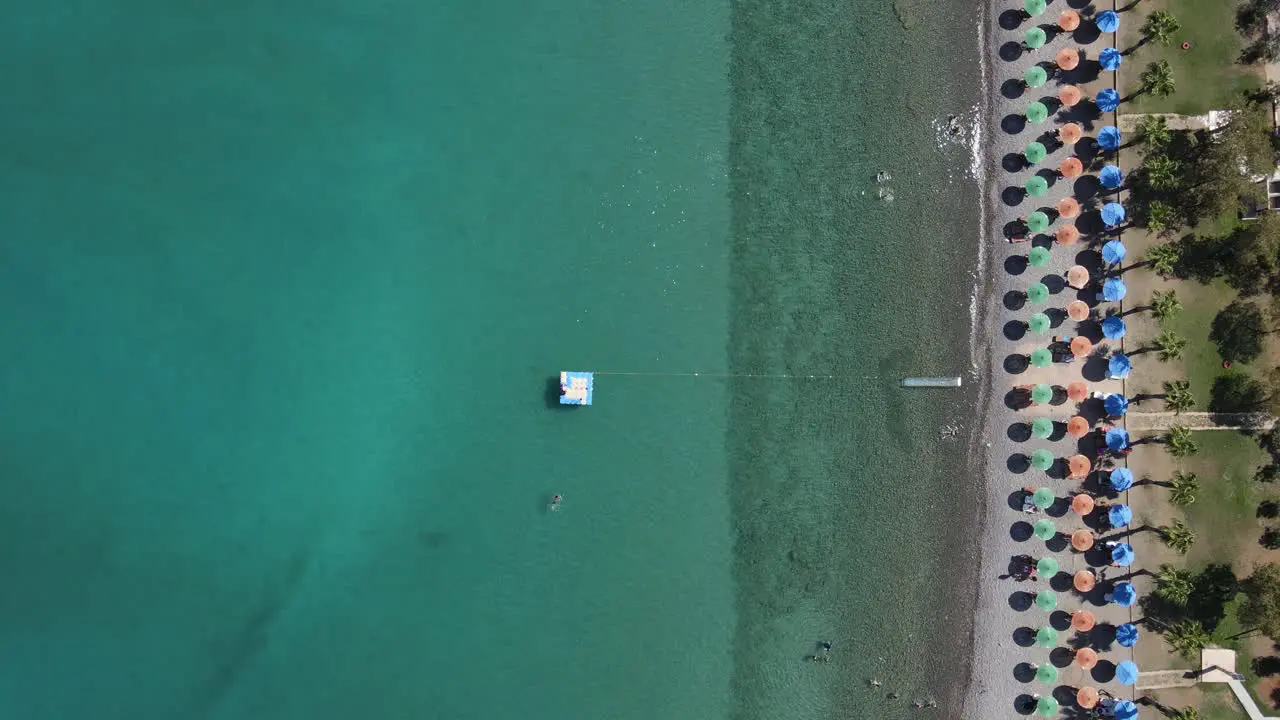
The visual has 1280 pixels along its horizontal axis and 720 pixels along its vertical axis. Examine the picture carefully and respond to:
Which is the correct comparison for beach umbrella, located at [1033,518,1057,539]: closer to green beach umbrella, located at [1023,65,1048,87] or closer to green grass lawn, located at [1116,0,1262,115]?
green grass lawn, located at [1116,0,1262,115]

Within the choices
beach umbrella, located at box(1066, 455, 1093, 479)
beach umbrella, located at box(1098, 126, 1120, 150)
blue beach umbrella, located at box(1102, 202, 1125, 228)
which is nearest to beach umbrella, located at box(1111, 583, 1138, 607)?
beach umbrella, located at box(1066, 455, 1093, 479)

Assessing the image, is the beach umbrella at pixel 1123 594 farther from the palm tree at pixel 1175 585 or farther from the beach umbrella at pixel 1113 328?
the beach umbrella at pixel 1113 328

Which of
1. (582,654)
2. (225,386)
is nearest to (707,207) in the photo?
(582,654)

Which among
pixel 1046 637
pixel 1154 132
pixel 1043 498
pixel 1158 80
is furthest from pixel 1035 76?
pixel 1046 637

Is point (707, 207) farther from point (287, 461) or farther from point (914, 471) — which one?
point (287, 461)

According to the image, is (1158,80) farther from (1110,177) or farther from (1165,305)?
(1165,305)

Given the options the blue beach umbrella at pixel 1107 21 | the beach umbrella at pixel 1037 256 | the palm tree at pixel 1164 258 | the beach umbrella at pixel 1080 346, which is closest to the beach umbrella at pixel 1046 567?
the beach umbrella at pixel 1080 346

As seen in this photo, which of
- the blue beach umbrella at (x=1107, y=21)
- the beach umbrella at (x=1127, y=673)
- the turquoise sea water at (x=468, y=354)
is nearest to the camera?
the turquoise sea water at (x=468, y=354)
